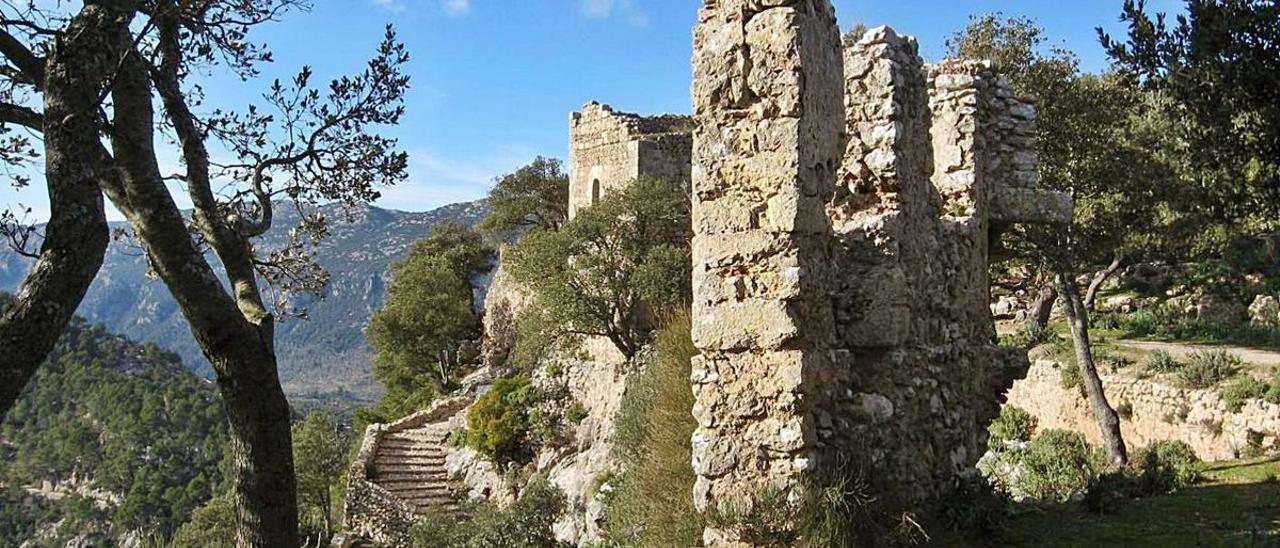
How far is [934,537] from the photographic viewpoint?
241 inches

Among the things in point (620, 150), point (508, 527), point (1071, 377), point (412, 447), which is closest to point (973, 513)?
point (1071, 377)

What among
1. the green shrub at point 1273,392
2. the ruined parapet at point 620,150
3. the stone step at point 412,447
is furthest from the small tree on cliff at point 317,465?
the green shrub at point 1273,392

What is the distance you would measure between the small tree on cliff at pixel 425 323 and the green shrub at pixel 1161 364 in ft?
85.8

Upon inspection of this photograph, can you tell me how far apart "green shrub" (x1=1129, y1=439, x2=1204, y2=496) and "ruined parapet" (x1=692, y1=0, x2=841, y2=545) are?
6.27 metres

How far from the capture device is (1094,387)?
14.0 m

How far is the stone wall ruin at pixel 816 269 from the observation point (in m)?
5.63

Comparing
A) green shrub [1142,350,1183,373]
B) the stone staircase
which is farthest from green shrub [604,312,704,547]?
the stone staircase

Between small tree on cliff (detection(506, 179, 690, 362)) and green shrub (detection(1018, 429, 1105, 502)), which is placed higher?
small tree on cliff (detection(506, 179, 690, 362))

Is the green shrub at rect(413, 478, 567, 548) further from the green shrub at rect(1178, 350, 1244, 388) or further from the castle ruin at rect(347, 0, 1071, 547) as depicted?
the castle ruin at rect(347, 0, 1071, 547)

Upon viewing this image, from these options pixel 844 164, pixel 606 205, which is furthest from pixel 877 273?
pixel 606 205

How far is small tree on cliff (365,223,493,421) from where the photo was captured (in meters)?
36.4

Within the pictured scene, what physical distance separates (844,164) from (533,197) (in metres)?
33.0

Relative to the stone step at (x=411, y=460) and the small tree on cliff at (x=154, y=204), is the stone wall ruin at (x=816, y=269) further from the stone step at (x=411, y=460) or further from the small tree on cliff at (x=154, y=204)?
the stone step at (x=411, y=460)

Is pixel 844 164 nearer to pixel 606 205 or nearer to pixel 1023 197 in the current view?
pixel 1023 197
